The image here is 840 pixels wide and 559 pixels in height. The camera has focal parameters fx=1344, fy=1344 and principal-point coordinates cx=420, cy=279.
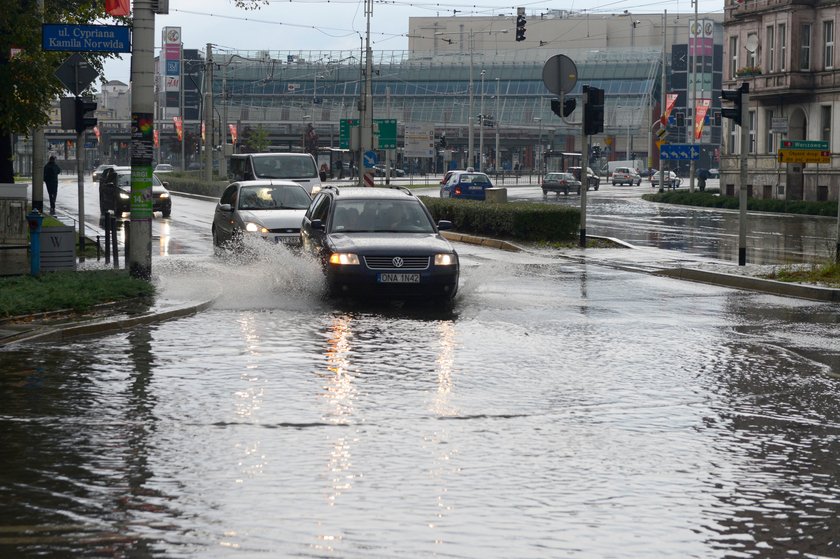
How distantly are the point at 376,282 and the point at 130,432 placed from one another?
8.15m

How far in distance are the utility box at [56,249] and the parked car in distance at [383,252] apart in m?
3.71

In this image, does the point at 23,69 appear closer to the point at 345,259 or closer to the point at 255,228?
the point at 255,228

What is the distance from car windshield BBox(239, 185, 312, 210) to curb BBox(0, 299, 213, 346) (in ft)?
32.3

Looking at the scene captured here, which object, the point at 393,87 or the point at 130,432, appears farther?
the point at 393,87

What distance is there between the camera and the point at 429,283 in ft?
56.4

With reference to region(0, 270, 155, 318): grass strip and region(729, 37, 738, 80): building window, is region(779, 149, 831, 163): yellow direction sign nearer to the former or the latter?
region(0, 270, 155, 318): grass strip

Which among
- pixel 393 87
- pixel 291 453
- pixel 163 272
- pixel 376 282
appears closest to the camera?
pixel 291 453

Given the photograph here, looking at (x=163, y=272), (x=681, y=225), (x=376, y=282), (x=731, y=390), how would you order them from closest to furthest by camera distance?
(x=731, y=390) → (x=376, y=282) → (x=163, y=272) → (x=681, y=225)

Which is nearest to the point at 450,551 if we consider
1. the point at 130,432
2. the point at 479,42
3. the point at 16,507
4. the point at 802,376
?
the point at 16,507

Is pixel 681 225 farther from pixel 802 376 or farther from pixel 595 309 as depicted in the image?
pixel 802 376

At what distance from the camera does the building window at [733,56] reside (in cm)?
6906

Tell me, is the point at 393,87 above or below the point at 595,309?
above

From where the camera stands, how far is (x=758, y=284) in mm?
21047

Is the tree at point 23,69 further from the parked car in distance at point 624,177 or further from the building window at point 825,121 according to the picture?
the parked car in distance at point 624,177
